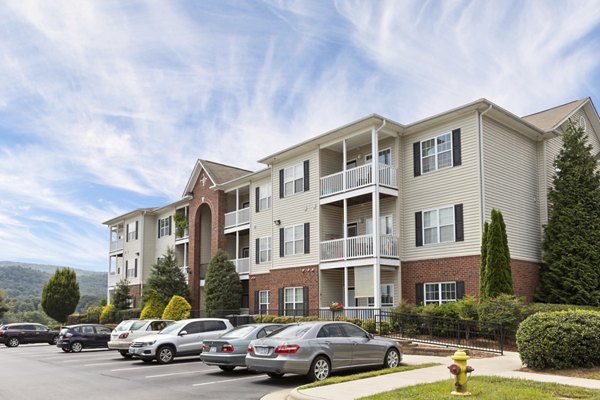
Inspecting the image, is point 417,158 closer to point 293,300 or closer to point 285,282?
point 285,282

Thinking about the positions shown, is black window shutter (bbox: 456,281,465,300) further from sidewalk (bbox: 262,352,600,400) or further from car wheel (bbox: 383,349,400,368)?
car wheel (bbox: 383,349,400,368)

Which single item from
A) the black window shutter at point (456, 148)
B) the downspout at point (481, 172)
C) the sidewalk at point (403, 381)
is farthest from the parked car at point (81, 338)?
the downspout at point (481, 172)

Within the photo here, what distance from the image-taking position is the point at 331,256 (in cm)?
2872

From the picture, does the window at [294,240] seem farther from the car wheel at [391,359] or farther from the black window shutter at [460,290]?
the car wheel at [391,359]

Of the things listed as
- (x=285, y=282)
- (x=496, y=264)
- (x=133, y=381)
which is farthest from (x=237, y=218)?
(x=133, y=381)

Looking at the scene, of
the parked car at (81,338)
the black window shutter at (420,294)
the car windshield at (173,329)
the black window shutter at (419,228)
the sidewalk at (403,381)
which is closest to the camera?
the sidewalk at (403,381)

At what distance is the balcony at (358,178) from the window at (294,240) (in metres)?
2.91

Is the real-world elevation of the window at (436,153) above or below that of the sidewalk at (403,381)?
above

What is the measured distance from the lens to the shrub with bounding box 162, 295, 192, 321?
120 feet

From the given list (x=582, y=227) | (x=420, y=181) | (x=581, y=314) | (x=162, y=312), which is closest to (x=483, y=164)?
(x=420, y=181)

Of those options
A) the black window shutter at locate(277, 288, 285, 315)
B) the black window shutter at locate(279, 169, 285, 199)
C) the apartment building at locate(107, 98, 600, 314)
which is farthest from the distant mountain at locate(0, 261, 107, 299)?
the apartment building at locate(107, 98, 600, 314)

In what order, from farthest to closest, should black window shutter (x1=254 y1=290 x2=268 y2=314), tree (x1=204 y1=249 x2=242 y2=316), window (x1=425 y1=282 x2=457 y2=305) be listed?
tree (x1=204 y1=249 x2=242 y2=316) < black window shutter (x1=254 y1=290 x2=268 y2=314) < window (x1=425 y1=282 x2=457 y2=305)

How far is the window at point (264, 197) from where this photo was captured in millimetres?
35156

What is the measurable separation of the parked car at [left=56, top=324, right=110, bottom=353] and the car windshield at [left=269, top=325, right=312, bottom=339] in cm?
1609
